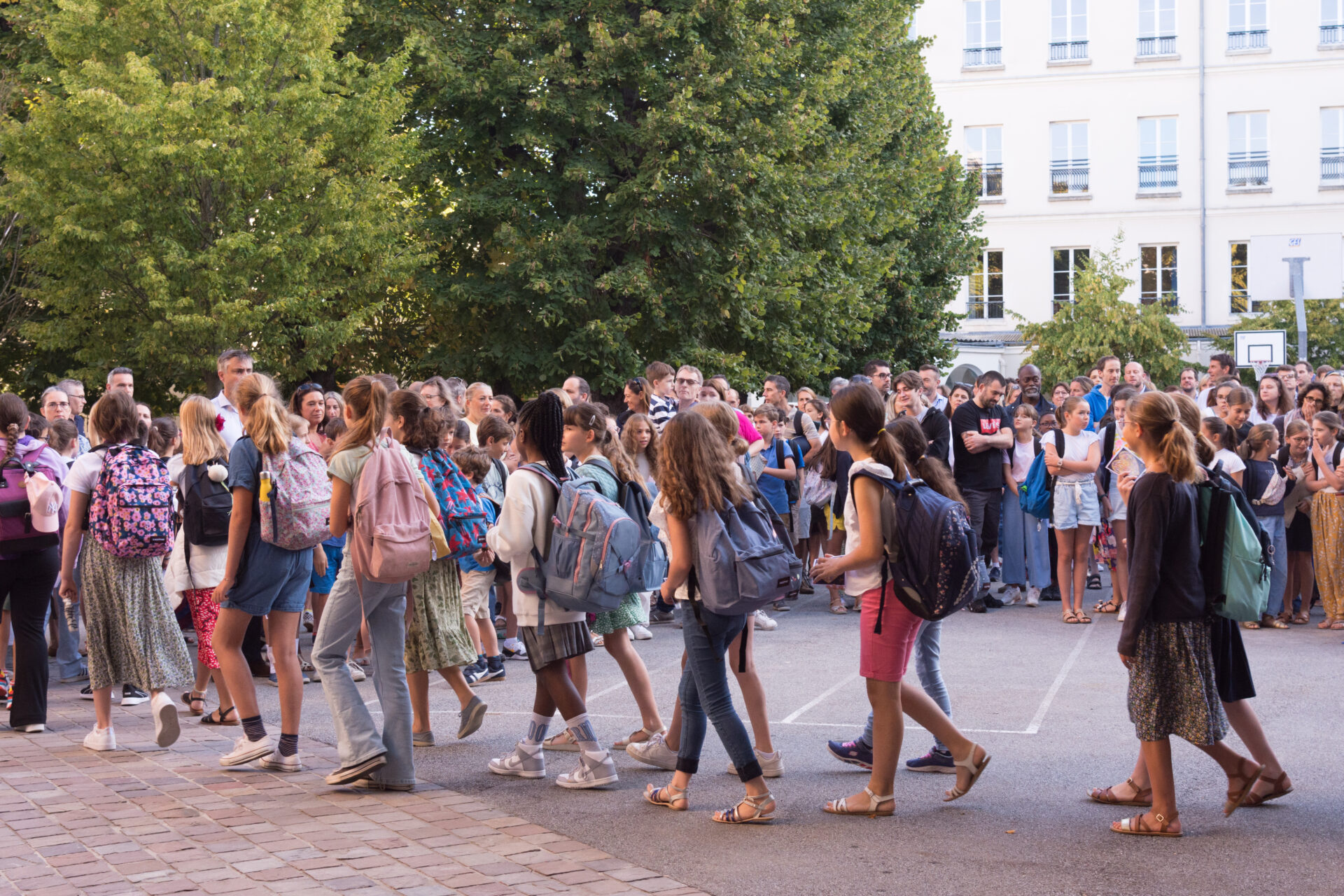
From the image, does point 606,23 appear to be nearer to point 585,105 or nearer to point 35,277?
point 585,105

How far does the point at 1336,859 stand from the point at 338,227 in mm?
16394

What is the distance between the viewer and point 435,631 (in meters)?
7.84

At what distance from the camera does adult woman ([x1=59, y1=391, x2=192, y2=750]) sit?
7.88 m

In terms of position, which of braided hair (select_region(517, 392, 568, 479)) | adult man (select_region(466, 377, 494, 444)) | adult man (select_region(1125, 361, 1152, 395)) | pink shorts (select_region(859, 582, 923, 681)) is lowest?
pink shorts (select_region(859, 582, 923, 681))

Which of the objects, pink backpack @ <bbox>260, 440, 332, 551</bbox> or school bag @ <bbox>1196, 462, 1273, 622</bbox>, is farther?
pink backpack @ <bbox>260, 440, 332, 551</bbox>

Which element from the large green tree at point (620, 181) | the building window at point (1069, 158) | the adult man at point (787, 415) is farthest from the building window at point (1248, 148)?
the adult man at point (787, 415)

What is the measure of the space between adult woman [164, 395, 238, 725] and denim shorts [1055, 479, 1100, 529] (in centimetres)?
736

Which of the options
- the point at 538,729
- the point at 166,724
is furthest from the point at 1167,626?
the point at 166,724

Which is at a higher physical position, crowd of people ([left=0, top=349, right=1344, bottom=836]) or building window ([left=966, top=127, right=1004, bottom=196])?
building window ([left=966, top=127, right=1004, bottom=196])

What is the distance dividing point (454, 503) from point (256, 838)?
2.48m

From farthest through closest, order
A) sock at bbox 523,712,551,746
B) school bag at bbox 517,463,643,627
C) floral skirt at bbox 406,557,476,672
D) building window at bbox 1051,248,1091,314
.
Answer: building window at bbox 1051,248,1091,314, floral skirt at bbox 406,557,476,672, sock at bbox 523,712,551,746, school bag at bbox 517,463,643,627

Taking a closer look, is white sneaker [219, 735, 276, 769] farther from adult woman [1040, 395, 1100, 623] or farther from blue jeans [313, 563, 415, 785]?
adult woman [1040, 395, 1100, 623]

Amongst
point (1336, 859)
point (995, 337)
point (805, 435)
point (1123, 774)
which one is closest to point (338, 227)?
point (805, 435)

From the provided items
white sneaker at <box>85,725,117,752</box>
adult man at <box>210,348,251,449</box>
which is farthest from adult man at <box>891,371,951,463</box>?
white sneaker at <box>85,725,117,752</box>
